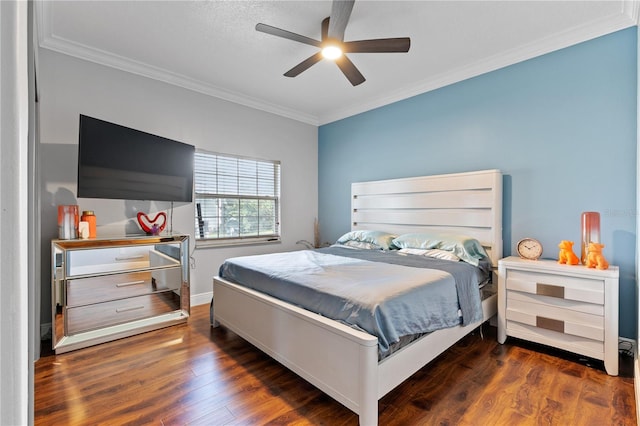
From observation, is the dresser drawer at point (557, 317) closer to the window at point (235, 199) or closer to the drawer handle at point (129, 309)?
the window at point (235, 199)

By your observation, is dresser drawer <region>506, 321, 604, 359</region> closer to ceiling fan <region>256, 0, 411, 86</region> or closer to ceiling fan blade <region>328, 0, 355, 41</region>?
ceiling fan <region>256, 0, 411, 86</region>

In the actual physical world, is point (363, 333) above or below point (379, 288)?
below

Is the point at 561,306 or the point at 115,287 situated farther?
the point at 115,287

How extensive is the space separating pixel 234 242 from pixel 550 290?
3475 millimetres

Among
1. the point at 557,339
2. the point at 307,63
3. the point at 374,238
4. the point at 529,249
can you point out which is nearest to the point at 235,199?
the point at 374,238

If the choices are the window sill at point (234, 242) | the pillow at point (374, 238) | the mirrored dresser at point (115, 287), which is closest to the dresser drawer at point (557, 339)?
the pillow at point (374, 238)

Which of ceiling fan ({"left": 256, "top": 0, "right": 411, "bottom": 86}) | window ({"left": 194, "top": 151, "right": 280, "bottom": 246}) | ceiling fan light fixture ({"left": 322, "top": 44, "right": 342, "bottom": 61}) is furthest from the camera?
window ({"left": 194, "top": 151, "right": 280, "bottom": 246})

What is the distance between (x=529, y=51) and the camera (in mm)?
2916

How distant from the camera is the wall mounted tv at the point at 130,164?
2.65 m

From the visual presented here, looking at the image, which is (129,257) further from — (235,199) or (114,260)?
(235,199)

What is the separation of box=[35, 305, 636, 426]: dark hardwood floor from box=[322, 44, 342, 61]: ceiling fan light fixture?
249 centimetres

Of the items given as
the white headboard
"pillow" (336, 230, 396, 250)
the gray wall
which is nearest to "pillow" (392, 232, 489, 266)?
the white headboard

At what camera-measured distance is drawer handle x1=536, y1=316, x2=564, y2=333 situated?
241 cm

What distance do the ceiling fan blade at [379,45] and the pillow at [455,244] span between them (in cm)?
179
